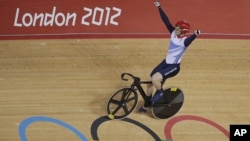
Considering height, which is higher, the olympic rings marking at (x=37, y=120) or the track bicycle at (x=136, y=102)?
the track bicycle at (x=136, y=102)

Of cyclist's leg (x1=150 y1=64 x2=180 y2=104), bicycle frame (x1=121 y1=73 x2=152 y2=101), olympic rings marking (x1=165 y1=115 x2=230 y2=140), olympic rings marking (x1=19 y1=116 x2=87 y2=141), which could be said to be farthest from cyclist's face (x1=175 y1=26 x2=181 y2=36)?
olympic rings marking (x1=19 y1=116 x2=87 y2=141)

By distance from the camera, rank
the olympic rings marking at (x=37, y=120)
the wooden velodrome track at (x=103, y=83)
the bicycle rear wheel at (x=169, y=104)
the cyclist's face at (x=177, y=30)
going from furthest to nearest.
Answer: the bicycle rear wheel at (x=169, y=104) < the wooden velodrome track at (x=103, y=83) < the olympic rings marking at (x=37, y=120) < the cyclist's face at (x=177, y=30)

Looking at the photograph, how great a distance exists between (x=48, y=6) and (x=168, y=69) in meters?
3.43

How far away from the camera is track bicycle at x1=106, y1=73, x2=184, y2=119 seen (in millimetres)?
6332

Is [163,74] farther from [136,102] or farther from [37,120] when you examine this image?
[37,120]

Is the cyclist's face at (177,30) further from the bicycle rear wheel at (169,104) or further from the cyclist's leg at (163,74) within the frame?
the bicycle rear wheel at (169,104)

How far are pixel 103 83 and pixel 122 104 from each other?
0.89 m

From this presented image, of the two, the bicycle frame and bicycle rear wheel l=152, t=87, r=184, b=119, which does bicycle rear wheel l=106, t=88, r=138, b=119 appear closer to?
the bicycle frame

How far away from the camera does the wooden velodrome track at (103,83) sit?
247 inches

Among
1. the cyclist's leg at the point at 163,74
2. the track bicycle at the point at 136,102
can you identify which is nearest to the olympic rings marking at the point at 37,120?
the track bicycle at the point at 136,102

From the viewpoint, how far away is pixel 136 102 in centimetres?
636

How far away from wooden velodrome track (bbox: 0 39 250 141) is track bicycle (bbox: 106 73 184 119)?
0.48 feet

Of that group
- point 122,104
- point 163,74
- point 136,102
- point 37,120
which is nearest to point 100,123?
point 122,104

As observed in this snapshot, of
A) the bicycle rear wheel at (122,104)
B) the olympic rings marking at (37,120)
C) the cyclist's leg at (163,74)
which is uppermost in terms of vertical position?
the cyclist's leg at (163,74)
